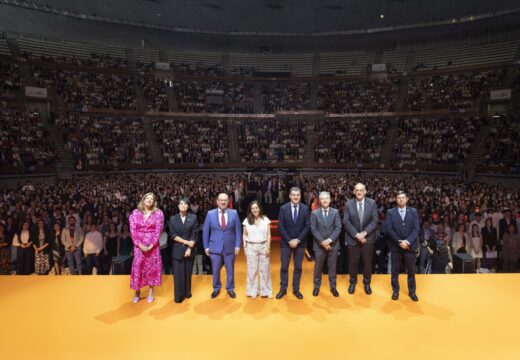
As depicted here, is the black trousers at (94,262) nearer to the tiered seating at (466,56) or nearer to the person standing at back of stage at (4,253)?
the person standing at back of stage at (4,253)

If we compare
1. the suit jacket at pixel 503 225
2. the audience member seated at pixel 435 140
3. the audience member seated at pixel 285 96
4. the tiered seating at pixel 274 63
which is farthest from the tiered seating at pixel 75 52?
the suit jacket at pixel 503 225

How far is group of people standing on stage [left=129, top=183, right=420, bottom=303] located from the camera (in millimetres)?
5223

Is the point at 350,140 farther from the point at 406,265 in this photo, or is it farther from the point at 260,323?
the point at 260,323

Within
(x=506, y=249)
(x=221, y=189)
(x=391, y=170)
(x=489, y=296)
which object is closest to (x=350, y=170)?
(x=391, y=170)

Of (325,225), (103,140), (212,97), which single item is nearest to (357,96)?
(212,97)

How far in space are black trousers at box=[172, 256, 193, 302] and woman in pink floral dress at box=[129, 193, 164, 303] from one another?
0.84ft

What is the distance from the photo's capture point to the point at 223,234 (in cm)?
540

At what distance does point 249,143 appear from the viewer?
1083 inches

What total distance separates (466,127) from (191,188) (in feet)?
66.0

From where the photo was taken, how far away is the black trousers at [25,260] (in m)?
7.01

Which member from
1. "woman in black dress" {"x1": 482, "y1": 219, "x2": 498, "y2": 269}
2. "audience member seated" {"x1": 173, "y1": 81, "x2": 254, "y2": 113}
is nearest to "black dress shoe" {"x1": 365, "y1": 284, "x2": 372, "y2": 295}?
"woman in black dress" {"x1": 482, "y1": 219, "x2": 498, "y2": 269}

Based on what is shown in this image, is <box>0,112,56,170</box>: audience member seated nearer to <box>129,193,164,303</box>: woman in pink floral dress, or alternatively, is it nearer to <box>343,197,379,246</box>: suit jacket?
<box>129,193,164,303</box>: woman in pink floral dress

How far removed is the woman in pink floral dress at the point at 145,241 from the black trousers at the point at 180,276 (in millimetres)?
257

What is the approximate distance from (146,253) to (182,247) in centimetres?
54
